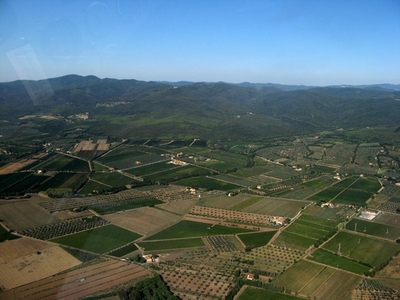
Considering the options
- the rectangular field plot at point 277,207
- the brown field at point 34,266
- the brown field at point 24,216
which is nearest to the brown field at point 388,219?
the rectangular field plot at point 277,207

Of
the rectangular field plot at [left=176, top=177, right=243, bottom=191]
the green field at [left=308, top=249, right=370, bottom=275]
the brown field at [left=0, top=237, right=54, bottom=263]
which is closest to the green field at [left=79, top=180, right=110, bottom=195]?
the rectangular field plot at [left=176, top=177, right=243, bottom=191]

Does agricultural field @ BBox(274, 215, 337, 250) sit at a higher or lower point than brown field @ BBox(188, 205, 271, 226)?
lower

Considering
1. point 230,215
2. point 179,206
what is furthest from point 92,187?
point 230,215

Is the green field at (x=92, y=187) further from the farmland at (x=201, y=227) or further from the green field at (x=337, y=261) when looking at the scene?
the green field at (x=337, y=261)

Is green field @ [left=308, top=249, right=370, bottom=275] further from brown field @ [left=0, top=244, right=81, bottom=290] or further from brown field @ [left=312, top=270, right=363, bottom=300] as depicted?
brown field @ [left=0, top=244, right=81, bottom=290]

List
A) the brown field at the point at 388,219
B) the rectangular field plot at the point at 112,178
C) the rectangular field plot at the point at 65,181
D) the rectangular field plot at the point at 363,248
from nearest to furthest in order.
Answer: the rectangular field plot at the point at 363,248
the brown field at the point at 388,219
the rectangular field plot at the point at 65,181
the rectangular field plot at the point at 112,178

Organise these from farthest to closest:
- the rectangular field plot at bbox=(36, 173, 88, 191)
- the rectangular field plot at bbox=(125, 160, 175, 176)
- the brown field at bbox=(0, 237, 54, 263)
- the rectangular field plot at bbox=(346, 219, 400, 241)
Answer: the rectangular field plot at bbox=(125, 160, 175, 176) < the rectangular field plot at bbox=(36, 173, 88, 191) < the rectangular field plot at bbox=(346, 219, 400, 241) < the brown field at bbox=(0, 237, 54, 263)
